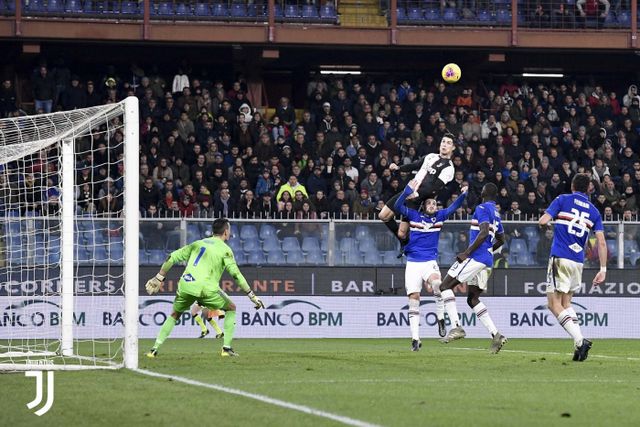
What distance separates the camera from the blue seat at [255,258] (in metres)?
25.8

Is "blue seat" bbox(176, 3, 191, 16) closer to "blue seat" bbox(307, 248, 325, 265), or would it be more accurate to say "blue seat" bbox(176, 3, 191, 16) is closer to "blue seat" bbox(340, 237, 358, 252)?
"blue seat" bbox(307, 248, 325, 265)

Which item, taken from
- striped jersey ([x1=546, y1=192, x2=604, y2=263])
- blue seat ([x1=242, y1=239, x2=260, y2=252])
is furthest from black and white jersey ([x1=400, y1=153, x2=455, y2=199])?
blue seat ([x1=242, y1=239, x2=260, y2=252])

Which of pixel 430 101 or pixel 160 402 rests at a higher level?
pixel 430 101

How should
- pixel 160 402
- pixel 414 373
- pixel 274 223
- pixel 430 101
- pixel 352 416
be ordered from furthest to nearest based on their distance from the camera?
pixel 430 101 < pixel 274 223 < pixel 414 373 < pixel 160 402 < pixel 352 416

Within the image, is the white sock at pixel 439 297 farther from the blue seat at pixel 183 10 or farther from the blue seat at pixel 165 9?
the blue seat at pixel 165 9

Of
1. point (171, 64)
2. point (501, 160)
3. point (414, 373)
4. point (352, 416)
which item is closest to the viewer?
point (352, 416)

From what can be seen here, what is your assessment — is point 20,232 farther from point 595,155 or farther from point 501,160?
point 595,155

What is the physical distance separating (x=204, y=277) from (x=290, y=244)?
9.96m

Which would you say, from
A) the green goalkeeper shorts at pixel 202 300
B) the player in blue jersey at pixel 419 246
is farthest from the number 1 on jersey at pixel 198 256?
the player in blue jersey at pixel 419 246

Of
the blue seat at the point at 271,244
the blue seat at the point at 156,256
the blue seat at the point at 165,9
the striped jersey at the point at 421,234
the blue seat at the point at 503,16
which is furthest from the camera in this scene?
the blue seat at the point at 503,16

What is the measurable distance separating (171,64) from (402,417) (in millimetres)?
29939

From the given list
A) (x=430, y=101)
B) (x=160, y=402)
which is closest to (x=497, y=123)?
(x=430, y=101)

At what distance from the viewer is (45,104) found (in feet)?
105

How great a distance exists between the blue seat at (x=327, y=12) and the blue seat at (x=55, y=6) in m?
7.10
